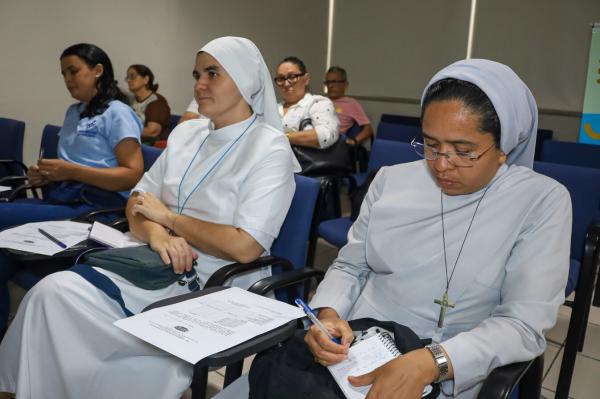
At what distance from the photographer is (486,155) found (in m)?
1.11

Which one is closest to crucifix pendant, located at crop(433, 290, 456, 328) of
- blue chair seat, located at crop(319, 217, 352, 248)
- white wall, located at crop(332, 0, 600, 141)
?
blue chair seat, located at crop(319, 217, 352, 248)

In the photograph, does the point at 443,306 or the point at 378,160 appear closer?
the point at 443,306

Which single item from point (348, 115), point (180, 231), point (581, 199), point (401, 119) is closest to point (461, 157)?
point (180, 231)

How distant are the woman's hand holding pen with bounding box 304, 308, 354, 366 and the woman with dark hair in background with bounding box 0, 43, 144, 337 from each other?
5.10ft

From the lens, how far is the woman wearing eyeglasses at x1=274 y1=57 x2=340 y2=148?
131 inches

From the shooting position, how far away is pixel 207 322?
107 centimetres

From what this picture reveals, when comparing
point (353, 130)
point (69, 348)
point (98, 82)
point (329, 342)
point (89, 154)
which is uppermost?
point (98, 82)

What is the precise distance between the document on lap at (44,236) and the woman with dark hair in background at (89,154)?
0.52 m

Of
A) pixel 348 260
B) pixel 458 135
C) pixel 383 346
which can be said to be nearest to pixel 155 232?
pixel 348 260

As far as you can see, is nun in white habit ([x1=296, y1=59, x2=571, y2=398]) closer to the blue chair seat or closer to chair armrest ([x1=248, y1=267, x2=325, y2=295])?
chair armrest ([x1=248, y1=267, x2=325, y2=295])

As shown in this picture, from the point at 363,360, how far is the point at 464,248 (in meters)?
0.39

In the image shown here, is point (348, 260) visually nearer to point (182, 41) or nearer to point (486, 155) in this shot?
point (486, 155)

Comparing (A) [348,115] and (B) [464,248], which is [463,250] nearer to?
(B) [464,248]

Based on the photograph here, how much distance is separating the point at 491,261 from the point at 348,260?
0.41 meters
